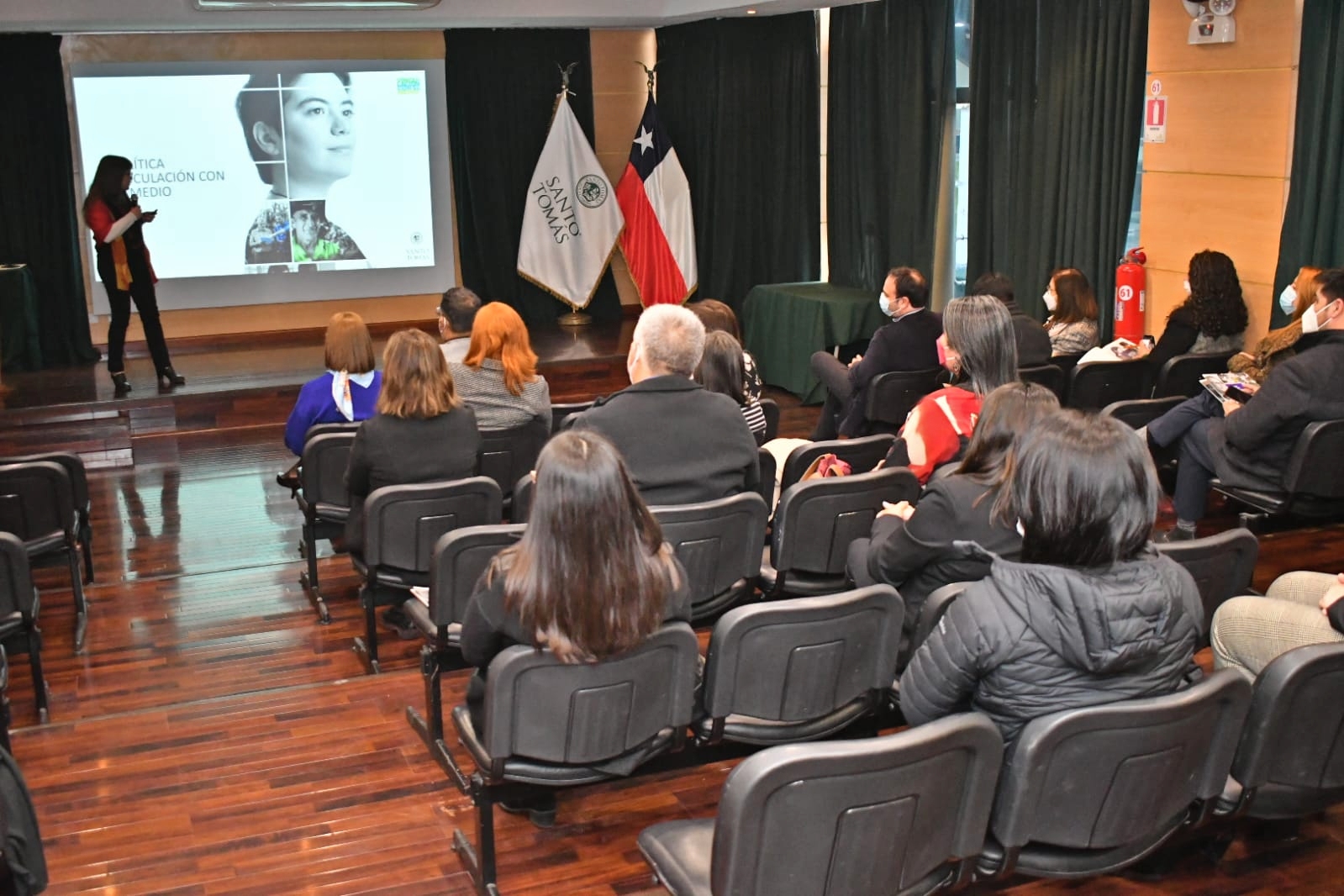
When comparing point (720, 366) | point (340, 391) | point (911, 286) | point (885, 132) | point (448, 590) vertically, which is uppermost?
point (885, 132)

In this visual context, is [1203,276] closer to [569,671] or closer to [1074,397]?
[1074,397]

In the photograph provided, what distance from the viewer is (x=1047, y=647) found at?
2244 millimetres

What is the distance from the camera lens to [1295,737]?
2.50 meters

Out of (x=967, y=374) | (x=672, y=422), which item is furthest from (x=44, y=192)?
(x=967, y=374)

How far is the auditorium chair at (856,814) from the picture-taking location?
78.6 inches

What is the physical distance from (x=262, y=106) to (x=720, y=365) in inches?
277

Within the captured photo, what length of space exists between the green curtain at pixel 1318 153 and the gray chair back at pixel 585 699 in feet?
15.5

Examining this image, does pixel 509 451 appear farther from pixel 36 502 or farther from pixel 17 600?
pixel 17 600

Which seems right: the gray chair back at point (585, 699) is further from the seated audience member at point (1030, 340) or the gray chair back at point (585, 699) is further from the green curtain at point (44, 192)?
the green curtain at point (44, 192)

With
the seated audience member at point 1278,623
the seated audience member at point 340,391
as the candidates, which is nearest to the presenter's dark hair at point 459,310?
the seated audience member at point 340,391

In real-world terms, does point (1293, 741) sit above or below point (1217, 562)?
below

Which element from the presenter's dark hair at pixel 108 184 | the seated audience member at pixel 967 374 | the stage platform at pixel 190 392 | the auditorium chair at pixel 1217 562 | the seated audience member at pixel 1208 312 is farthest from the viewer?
the presenter's dark hair at pixel 108 184

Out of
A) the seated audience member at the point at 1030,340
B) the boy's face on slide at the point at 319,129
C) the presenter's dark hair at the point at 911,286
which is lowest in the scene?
the seated audience member at the point at 1030,340

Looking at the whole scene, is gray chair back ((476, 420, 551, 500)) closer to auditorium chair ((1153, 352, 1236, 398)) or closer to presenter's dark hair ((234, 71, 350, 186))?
auditorium chair ((1153, 352, 1236, 398))
